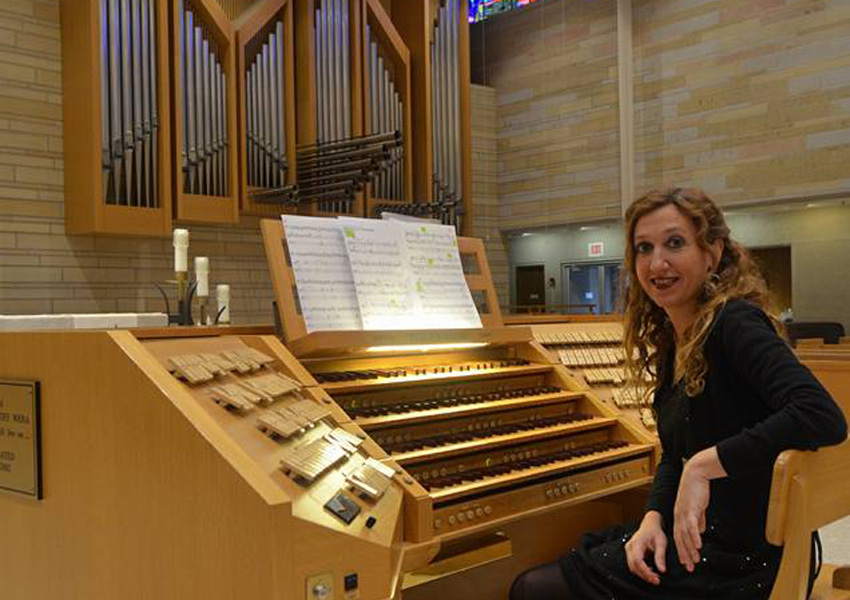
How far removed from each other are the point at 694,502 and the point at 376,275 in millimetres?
1601

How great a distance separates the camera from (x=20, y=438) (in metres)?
2.41

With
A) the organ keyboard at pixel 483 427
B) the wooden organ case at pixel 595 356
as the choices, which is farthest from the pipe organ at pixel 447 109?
the organ keyboard at pixel 483 427

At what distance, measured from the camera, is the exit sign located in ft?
32.0

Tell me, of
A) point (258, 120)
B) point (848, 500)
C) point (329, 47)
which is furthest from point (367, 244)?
point (329, 47)

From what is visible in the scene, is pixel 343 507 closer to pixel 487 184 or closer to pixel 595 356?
pixel 595 356

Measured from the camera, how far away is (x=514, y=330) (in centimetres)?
338

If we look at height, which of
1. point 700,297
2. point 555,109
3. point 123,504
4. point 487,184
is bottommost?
point 123,504

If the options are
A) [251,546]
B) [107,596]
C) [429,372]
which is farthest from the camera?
[429,372]

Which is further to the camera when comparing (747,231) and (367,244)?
(747,231)

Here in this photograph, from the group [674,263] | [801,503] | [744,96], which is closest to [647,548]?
[801,503]

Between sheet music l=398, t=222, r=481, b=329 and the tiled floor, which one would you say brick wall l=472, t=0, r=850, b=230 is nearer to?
the tiled floor

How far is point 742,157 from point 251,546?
735 centimetres

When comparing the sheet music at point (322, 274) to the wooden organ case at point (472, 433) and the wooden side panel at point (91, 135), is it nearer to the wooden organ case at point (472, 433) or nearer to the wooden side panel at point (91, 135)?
the wooden organ case at point (472, 433)

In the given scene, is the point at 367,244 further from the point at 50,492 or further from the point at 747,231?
the point at 747,231
